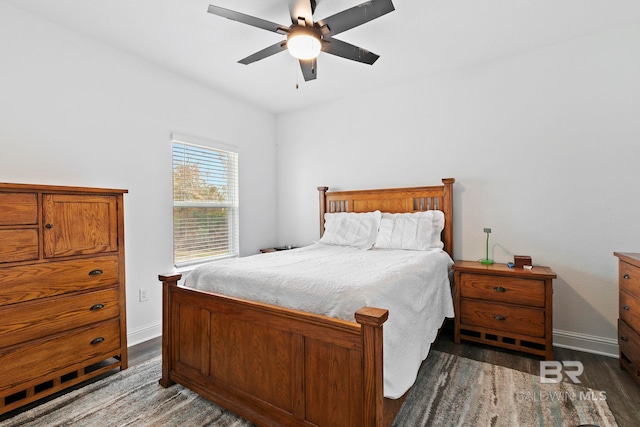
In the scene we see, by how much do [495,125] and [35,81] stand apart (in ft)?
13.0

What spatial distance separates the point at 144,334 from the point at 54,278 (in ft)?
3.90

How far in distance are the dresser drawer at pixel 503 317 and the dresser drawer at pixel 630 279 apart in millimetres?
548

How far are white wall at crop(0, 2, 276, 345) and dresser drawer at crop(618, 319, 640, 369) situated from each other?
3.85 meters

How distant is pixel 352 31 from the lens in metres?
2.50

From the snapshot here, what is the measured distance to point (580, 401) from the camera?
1870mm

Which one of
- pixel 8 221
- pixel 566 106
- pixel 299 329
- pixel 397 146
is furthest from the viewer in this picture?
pixel 397 146

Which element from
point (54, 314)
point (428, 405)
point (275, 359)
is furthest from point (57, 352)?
point (428, 405)

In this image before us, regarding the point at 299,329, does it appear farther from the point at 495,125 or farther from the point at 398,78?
the point at 398,78

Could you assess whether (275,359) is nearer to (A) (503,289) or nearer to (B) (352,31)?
(A) (503,289)

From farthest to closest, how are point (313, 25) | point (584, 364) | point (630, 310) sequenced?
point (584, 364), point (630, 310), point (313, 25)

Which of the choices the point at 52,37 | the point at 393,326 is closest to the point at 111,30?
the point at 52,37

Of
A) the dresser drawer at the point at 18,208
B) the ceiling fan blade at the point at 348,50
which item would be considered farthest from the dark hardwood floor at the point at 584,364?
the ceiling fan blade at the point at 348,50

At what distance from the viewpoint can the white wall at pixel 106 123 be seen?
7.29 ft

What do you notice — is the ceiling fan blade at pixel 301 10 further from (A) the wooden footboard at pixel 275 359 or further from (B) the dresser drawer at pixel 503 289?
(B) the dresser drawer at pixel 503 289
